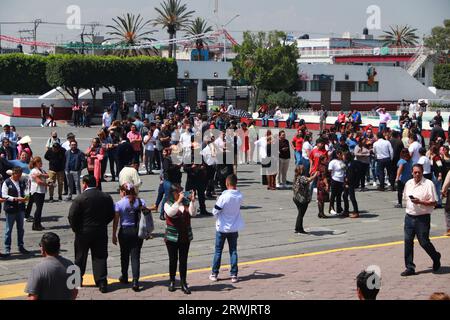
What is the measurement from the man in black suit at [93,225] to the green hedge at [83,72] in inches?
1649

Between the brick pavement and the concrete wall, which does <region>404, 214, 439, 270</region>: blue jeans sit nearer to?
the brick pavement

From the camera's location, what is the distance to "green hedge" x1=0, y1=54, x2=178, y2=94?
51.7m

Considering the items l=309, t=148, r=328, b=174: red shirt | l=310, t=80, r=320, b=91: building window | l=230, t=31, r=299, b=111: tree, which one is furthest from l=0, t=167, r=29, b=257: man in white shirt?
l=310, t=80, r=320, b=91: building window

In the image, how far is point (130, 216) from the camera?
1095 cm

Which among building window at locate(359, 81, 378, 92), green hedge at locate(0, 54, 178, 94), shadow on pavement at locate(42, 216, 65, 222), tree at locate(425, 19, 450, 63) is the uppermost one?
tree at locate(425, 19, 450, 63)

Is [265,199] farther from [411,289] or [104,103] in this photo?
[104,103]

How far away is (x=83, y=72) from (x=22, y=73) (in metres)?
14.2

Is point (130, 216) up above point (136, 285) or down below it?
above

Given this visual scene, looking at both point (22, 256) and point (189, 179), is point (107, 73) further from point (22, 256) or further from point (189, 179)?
point (22, 256)

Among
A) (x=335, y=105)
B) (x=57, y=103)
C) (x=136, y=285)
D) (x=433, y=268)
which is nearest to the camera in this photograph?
(x=136, y=285)

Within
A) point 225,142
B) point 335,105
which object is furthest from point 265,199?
point 335,105

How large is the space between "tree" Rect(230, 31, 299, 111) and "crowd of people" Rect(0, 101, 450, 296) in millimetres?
36302

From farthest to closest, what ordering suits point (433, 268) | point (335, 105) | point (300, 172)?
point (335, 105) < point (300, 172) < point (433, 268)

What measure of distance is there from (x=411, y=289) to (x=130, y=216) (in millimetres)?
4076
